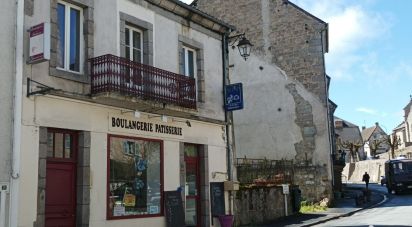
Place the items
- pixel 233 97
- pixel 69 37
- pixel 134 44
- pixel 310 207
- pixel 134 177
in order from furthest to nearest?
1. pixel 310 207
2. pixel 233 97
3. pixel 134 44
4. pixel 134 177
5. pixel 69 37

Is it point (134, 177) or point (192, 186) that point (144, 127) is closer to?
point (134, 177)

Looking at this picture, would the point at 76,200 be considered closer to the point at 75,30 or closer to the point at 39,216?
the point at 39,216

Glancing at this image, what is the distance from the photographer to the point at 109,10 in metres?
12.2

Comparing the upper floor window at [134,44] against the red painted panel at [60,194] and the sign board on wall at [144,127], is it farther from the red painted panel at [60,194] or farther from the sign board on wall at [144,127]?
the red painted panel at [60,194]

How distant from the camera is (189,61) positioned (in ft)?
50.4

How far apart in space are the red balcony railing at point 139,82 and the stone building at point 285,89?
1269 cm

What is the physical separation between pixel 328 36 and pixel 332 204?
31.0ft

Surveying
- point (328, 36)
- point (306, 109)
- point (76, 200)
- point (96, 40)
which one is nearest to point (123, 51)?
point (96, 40)

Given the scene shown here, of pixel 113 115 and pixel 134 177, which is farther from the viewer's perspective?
pixel 134 177

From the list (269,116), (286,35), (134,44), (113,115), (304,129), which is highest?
(286,35)

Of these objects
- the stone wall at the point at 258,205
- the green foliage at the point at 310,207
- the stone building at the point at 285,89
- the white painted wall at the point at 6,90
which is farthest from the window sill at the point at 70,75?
the stone building at the point at 285,89

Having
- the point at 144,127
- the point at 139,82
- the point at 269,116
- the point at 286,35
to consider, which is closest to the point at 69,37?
the point at 139,82

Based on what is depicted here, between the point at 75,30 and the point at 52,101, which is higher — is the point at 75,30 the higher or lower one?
the higher one

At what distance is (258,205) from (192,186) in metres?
3.72
